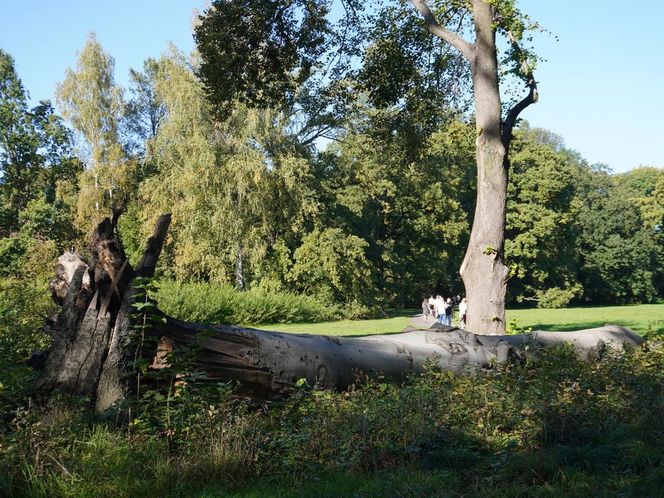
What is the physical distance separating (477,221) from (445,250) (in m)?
42.0

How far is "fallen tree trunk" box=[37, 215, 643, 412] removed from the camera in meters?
5.69

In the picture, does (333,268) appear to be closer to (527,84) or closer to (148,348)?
(527,84)

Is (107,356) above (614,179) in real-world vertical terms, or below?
below

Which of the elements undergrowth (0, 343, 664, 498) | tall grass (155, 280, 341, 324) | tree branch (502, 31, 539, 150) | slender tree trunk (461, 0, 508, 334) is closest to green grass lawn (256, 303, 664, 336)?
tall grass (155, 280, 341, 324)

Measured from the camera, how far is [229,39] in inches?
535

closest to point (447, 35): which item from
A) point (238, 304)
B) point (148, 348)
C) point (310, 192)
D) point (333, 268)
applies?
point (148, 348)

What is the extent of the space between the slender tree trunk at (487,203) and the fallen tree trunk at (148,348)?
3.52 meters

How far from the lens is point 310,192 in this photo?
40406mm

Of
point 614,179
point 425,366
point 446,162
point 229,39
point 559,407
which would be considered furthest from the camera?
point 614,179

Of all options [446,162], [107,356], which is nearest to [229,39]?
[107,356]

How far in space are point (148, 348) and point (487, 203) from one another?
7348 millimetres

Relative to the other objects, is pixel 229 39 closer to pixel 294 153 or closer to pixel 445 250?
pixel 294 153

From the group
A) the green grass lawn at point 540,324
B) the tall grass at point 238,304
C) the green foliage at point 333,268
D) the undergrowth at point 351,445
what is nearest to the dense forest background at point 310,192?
the green foliage at point 333,268

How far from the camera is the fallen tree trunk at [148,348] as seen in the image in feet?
18.7
